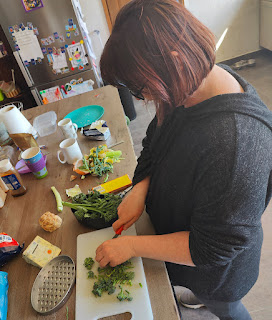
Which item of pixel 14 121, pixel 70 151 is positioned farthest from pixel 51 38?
pixel 70 151

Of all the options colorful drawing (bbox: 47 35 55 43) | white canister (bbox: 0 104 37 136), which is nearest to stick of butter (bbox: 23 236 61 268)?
white canister (bbox: 0 104 37 136)

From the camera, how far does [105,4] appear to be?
3205 mm

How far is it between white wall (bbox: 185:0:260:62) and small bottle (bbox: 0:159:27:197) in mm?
3159

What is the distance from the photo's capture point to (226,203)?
53 centimetres

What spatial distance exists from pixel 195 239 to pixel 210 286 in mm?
278

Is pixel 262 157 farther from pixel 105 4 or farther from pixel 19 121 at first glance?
pixel 105 4

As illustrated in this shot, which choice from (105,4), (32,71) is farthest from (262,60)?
(32,71)

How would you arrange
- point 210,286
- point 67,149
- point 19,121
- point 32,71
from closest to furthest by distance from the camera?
point 210,286 → point 67,149 → point 19,121 → point 32,71

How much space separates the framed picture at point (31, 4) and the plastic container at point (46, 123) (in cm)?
138

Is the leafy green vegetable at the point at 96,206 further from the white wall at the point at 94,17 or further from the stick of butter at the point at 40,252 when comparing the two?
the white wall at the point at 94,17

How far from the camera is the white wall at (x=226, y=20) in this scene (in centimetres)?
330

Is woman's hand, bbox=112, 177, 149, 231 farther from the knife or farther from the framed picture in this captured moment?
the framed picture

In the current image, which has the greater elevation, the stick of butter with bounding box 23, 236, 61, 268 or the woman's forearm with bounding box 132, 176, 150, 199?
the woman's forearm with bounding box 132, 176, 150, 199

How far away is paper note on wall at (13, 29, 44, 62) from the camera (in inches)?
97.5
